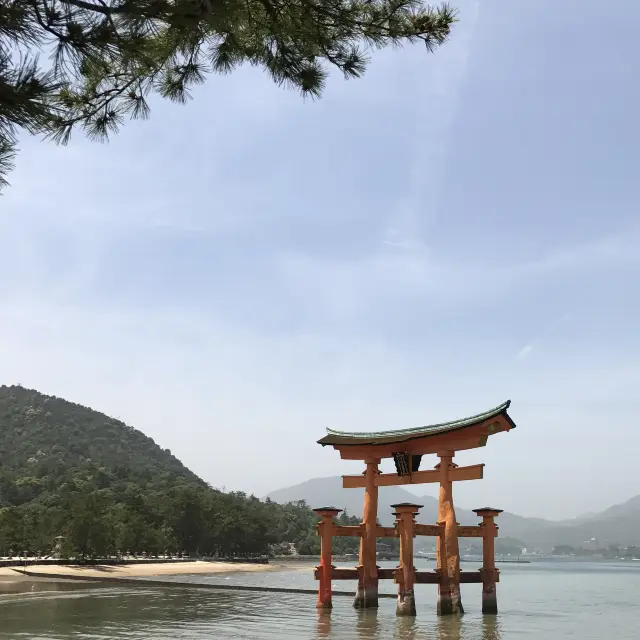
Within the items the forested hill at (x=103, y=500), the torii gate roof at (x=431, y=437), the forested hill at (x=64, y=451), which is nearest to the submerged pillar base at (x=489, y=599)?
the torii gate roof at (x=431, y=437)

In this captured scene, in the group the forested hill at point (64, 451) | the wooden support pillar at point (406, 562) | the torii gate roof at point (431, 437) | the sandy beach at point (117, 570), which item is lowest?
the sandy beach at point (117, 570)

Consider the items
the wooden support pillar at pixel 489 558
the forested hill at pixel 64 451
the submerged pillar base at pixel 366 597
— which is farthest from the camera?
the forested hill at pixel 64 451

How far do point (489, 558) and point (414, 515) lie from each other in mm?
2331

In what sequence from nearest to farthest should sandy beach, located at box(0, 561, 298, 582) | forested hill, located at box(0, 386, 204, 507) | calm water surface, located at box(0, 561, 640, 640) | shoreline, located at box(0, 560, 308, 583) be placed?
calm water surface, located at box(0, 561, 640, 640)
shoreline, located at box(0, 560, 308, 583)
sandy beach, located at box(0, 561, 298, 582)
forested hill, located at box(0, 386, 204, 507)

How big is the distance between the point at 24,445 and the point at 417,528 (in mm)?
103748

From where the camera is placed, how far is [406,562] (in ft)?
52.7

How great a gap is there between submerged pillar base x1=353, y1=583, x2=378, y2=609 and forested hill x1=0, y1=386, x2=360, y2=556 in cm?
2806

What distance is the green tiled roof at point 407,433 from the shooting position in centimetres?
1568

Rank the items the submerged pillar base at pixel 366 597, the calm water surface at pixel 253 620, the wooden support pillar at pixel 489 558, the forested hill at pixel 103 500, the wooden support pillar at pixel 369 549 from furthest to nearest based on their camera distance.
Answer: the forested hill at pixel 103 500 < the submerged pillar base at pixel 366 597 < the wooden support pillar at pixel 369 549 < the wooden support pillar at pixel 489 558 < the calm water surface at pixel 253 620

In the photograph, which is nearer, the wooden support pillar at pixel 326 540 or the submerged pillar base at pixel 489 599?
the wooden support pillar at pixel 326 540

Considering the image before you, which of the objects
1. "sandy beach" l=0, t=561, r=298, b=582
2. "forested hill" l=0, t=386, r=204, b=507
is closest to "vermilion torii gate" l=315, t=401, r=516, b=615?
"sandy beach" l=0, t=561, r=298, b=582

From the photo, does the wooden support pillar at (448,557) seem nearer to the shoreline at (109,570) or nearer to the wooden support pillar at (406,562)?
the wooden support pillar at (406,562)

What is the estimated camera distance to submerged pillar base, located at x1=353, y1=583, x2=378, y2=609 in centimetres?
→ 1736

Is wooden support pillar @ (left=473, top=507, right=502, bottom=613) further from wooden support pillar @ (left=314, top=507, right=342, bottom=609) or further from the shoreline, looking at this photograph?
the shoreline
